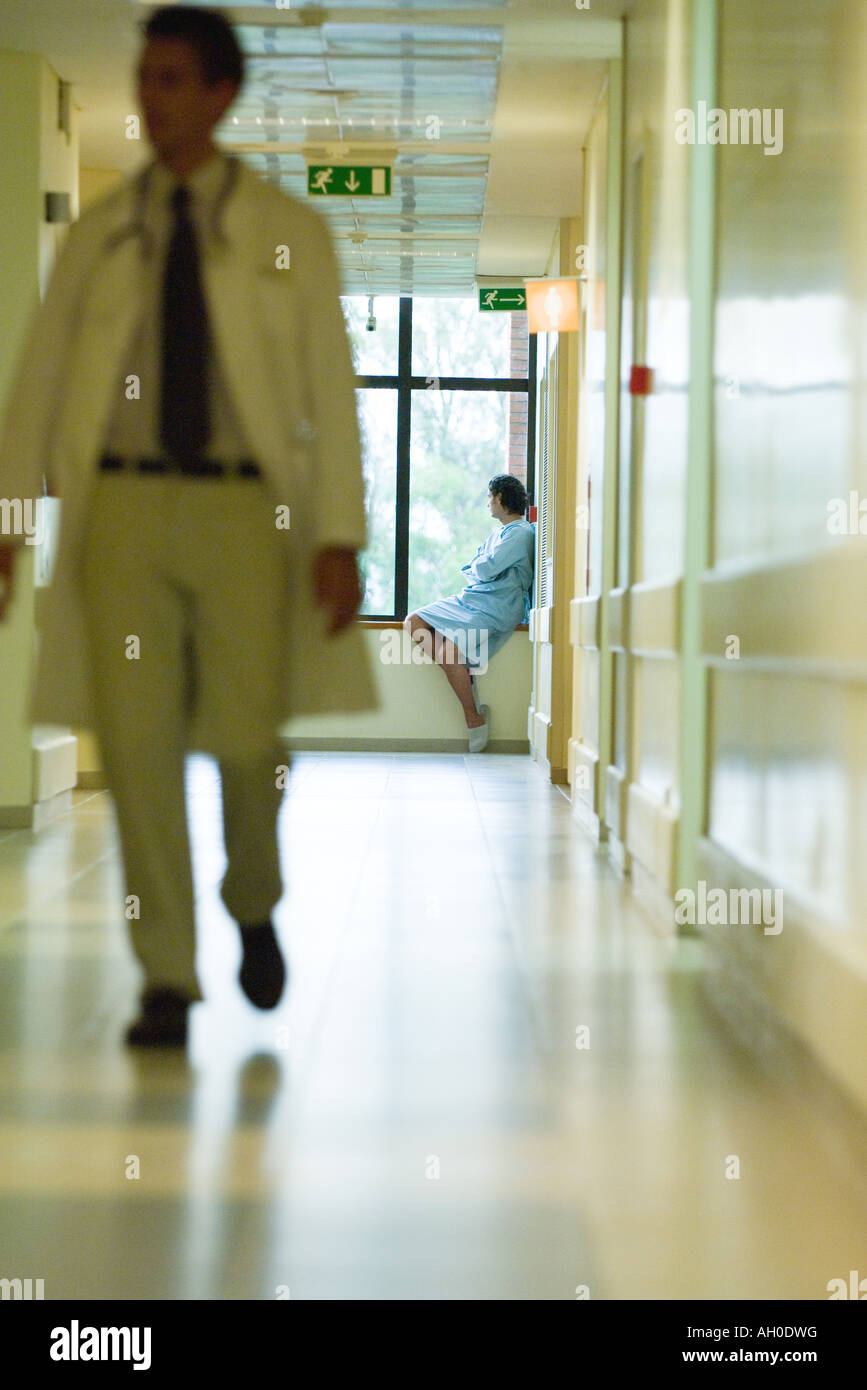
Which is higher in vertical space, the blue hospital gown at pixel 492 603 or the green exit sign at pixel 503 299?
the green exit sign at pixel 503 299

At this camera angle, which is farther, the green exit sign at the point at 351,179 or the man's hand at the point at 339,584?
the green exit sign at the point at 351,179

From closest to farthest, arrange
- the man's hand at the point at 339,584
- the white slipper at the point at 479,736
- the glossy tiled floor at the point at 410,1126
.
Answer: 1. the glossy tiled floor at the point at 410,1126
2. the man's hand at the point at 339,584
3. the white slipper at the point at 479,736

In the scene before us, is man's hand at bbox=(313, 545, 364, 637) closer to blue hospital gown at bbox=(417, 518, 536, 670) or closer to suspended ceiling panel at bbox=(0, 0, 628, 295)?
suspended ceiling panel at bbox=(0, 0, 628, 295)

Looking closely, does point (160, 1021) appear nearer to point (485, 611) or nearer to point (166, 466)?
point (166, 466)

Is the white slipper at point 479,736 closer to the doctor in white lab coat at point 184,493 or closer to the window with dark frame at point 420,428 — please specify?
the window with dark frame at point 420,428

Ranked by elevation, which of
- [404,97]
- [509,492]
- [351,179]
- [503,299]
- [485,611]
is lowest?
[485,611]

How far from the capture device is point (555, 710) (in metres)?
7.99

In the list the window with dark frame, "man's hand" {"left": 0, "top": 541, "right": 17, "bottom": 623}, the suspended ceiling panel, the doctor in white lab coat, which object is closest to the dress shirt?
the doctor in white lab coat

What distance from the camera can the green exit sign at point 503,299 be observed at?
9.32 metres

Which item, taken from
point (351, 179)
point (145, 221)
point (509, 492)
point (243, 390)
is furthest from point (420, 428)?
point (243, 390)

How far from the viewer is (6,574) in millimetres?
2486

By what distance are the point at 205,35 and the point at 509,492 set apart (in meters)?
7.25

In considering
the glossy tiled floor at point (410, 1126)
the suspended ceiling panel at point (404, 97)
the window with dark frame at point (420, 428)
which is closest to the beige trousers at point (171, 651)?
the glossy tiled floor at point (410, 1126)

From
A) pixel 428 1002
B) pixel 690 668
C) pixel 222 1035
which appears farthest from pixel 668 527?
pixel 222 1035
